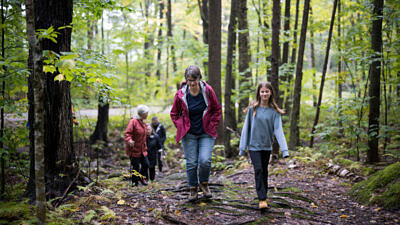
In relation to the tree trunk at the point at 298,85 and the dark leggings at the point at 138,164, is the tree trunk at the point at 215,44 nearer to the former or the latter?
the dark leggings at the point at 138,164

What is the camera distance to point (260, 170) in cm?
464

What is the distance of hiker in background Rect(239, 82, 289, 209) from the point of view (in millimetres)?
4680

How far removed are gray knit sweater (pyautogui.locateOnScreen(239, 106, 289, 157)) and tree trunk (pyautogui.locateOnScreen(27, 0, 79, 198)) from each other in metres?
3.38

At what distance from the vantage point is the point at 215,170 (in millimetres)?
8906

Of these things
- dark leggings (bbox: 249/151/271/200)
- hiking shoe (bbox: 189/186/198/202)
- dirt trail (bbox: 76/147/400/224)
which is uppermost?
dark leggings (bbox: 249/151/271/200)

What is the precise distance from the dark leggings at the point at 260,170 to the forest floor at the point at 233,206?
1.04 feet

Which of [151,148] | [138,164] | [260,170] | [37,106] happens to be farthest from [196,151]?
[151,148]

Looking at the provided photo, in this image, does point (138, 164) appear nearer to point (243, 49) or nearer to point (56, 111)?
point (56, 111)

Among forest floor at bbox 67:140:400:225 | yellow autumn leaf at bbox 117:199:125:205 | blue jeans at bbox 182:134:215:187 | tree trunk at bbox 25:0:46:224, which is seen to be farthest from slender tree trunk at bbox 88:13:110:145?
tree trunk at bbox 25:0:46:224

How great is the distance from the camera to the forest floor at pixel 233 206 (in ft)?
13.9

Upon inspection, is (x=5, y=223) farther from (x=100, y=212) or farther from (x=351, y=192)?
(x=351, y=192)

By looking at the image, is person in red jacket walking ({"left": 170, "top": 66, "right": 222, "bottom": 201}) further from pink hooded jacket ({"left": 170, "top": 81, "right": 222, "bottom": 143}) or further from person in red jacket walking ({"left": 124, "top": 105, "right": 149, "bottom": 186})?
person in red jacket walking ({"left": 124, "top": 105, "right": 149, "bottom": 186})

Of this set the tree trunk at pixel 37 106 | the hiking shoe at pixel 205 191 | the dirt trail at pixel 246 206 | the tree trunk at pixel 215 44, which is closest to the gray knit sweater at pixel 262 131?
the hiking shoe at pixel 205 191

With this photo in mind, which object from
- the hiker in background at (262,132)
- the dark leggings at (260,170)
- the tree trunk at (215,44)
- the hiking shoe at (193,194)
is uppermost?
the tree trunk at (215,44)
